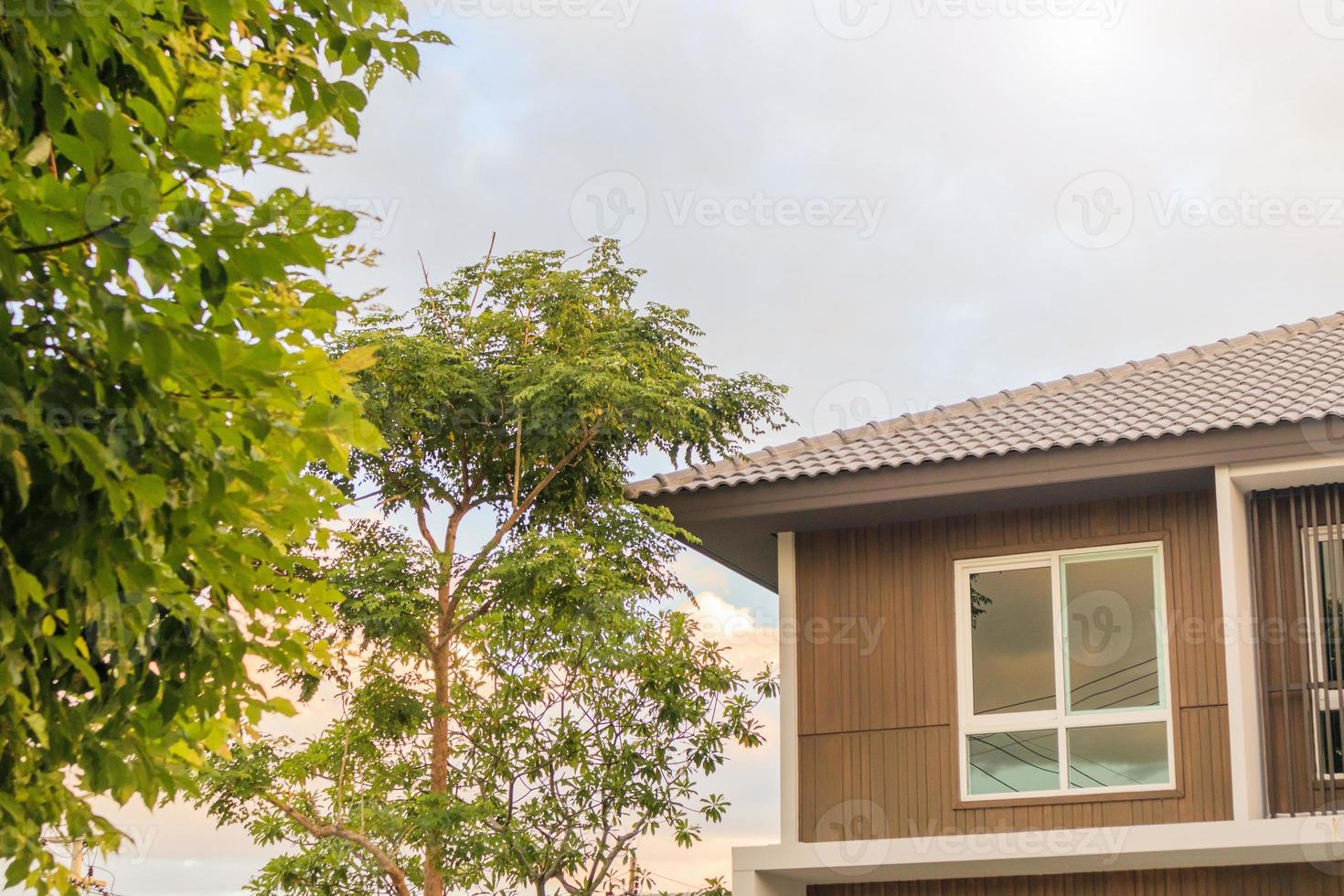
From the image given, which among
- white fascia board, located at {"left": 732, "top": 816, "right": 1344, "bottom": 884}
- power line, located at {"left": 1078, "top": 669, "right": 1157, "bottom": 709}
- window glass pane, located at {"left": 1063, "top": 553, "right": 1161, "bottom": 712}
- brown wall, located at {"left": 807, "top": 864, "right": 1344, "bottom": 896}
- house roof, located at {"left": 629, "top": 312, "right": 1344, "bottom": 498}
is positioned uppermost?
house roof, located at {"left": 629, "top": 312, "right": 1344, "bottom": 498}

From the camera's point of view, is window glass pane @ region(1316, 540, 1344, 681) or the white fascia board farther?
window glass pane @ region(1316, 540, 1344, 681)

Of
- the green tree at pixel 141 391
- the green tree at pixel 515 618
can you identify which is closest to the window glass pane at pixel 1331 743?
the green tree at pixel 515 618

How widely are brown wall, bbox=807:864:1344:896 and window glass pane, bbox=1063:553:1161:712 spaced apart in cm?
109

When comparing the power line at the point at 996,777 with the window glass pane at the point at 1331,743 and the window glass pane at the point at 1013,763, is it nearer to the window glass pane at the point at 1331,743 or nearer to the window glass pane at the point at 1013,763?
the window glass pane at the point at 1013,763

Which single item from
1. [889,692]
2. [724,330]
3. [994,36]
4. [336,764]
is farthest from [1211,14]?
[336,764]

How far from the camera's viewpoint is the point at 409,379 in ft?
35.8

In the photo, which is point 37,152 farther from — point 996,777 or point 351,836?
point 996,777

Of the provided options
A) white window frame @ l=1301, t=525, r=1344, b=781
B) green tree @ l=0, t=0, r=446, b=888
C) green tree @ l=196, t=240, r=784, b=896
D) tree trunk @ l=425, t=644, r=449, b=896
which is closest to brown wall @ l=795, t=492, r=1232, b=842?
white window frame @ l=1301, t=525, r=1344, b=781

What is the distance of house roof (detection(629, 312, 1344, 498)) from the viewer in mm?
9688

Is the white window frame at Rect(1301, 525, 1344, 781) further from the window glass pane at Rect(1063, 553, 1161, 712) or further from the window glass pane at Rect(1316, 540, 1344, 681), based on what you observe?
the window glass pane at Rect(1063, 553, 1161, 712)

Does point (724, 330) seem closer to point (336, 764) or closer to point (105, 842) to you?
point (336, 764)

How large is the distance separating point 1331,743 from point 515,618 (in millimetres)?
5715

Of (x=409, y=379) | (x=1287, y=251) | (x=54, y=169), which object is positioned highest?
(x=1287, y=251)

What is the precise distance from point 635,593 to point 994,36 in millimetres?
8059
